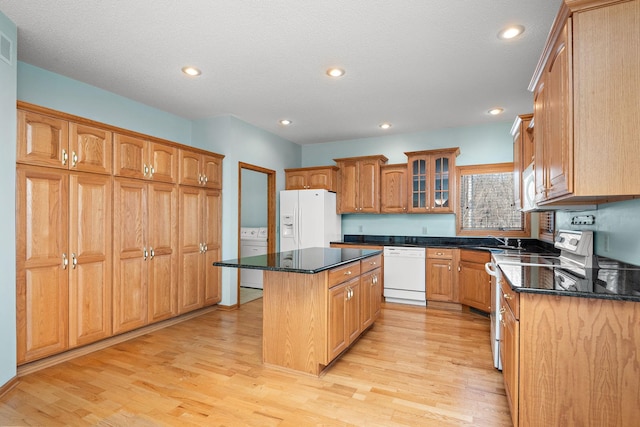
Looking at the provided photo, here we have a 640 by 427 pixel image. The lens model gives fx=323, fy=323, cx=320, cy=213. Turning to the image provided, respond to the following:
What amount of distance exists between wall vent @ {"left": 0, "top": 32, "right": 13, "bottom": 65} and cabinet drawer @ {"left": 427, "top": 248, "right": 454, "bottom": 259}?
4.72m

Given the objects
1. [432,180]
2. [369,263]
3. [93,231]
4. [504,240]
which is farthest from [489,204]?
[93,231]

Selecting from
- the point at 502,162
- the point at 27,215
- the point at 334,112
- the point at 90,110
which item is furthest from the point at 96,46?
the point at 502,162

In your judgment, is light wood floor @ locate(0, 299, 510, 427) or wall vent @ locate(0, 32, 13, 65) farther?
wall vent @ locate(0, 32, 13, 65)

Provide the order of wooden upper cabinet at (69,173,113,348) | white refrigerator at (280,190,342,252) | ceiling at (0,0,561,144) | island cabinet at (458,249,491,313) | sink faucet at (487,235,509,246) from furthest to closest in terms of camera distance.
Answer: white refrigerator at (280,190,342,252) → sink faucet at (487,235,509,246) → island cabinet at (458,249,491,313) → wooden upper cabinet at (69,173,113,348) → ceiling at (0,0,561,144)

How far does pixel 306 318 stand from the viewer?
8.53 ft

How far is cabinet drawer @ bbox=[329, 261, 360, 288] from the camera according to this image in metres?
2.60

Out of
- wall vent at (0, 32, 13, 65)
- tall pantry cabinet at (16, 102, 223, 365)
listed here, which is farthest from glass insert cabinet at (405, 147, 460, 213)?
wall vent at (0, 32, 13, 65)

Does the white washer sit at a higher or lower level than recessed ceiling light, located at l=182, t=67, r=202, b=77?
lower

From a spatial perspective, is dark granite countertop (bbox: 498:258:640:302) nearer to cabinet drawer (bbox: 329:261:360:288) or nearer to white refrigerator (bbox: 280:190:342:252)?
cabinet drawer (bbox: 329:261:360:288)

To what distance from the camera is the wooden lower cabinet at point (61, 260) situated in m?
2.54

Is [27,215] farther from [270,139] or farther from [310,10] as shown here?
[270,139]

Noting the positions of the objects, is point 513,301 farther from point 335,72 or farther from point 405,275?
point 405,275

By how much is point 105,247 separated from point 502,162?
16.8 ft

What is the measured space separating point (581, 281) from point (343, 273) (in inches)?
63.3
